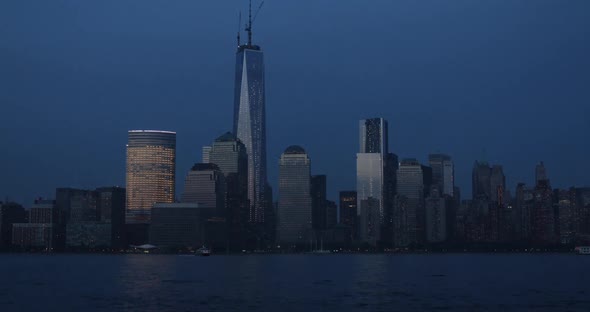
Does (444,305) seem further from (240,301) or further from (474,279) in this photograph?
(474,279)

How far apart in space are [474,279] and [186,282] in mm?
51960

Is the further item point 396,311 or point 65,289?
point 65,289

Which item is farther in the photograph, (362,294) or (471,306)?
(362,294)

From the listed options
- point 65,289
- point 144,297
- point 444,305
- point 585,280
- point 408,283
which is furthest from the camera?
point 585,280

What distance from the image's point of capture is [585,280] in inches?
6088

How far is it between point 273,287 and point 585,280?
197 ft

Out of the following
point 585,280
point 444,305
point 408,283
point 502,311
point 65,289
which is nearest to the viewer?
point 502,311

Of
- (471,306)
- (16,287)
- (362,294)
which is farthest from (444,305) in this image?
(16,287)

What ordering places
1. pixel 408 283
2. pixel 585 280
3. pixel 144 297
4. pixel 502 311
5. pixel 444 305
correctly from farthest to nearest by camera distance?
pixel 585 280 < pixel 408 283 < pixel 144 297 < pixel 444 305 < pixel 502 311

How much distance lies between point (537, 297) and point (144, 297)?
51.2 metres

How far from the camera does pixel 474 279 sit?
156 metres

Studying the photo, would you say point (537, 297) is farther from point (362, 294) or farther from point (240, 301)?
point (240, 301)

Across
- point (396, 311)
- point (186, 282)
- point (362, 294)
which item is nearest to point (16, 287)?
point (186, 282)

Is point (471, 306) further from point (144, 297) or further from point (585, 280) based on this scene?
point (585, 280)
